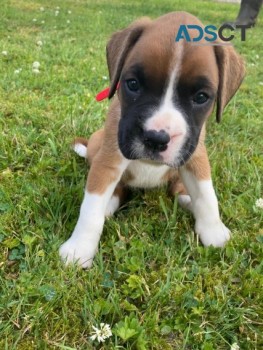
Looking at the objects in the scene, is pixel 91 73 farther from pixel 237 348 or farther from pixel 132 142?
pixel 237 348

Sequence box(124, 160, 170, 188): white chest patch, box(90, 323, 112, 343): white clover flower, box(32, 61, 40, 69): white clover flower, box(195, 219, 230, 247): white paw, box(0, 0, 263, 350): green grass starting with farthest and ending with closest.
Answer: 1. box(32, 61, 40, 69): white clover flower
2. box(124, 160, 170, 188): white chest patch
3. box(195, 219, 230, 247): white paw
4. box(0, 0, 263, 350): green grass
5. box(90, 323, 112, 343): white clover flower

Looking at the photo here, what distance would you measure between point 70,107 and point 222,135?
1.58 meters

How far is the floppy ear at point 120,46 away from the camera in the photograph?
2.82 m

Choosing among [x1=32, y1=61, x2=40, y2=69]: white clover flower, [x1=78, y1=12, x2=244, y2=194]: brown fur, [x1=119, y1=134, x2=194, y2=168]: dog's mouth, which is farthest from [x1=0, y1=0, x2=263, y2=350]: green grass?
[x1=32, y1=61, x2=40, y2=69]: white clover flower

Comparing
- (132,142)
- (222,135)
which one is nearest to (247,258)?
→ (132,142)

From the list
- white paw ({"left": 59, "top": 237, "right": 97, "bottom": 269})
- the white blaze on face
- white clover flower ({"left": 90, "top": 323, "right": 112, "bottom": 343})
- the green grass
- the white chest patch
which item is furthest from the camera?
the white chest patch

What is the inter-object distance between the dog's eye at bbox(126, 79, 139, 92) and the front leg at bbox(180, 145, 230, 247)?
2.23ft

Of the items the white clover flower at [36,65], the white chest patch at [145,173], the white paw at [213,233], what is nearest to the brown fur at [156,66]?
the white chest patch at [145,173]

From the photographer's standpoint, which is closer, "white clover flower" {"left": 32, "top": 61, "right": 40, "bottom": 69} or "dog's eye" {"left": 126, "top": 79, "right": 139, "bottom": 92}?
"dog's eye" {"left": 126, "top": 79, "right": 139, "bottom": 92}

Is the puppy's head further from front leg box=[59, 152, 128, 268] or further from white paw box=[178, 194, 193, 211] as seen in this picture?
white paw box=[178, 194, 193, 211]

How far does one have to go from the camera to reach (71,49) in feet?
23.3

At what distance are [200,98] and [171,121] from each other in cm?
30

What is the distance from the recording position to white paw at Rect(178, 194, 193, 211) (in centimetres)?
341

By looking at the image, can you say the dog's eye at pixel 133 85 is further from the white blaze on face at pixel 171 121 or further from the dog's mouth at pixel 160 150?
the dog's mouth at pixel 160 150
